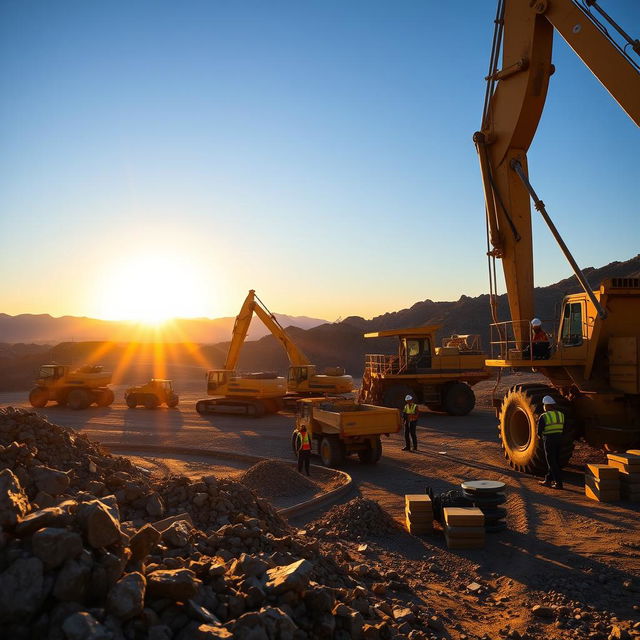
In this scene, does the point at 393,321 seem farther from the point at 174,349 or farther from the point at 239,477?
the point at 239,477

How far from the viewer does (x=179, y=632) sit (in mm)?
3734

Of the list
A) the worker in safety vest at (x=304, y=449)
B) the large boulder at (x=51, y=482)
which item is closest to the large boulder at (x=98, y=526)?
the large boulder at (x=51, y=482)

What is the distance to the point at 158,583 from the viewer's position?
157 inches

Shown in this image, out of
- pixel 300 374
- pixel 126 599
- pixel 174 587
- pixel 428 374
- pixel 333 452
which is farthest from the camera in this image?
pixel 300 374

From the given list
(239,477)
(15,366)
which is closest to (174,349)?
(15,366)

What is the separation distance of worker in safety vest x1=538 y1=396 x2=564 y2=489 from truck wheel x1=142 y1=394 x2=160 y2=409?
20851 mm

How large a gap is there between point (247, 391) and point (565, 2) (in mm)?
17696

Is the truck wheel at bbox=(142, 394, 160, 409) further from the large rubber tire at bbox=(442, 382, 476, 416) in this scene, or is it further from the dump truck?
the dump truck

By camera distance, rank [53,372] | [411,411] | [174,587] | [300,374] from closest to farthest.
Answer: [174,587] → [411,411] → [300,374] → [53,372]

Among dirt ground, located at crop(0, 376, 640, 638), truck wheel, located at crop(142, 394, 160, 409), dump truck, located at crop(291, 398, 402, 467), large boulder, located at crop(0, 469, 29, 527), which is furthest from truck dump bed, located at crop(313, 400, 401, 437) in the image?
truck wheel, located at crop(142, 394, 160, 409)

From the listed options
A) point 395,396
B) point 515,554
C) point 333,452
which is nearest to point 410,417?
point 333,452

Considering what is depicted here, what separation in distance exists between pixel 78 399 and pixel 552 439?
2355 centimetres

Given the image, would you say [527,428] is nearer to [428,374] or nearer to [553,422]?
[553,422]

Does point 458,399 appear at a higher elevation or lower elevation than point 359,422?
lower
